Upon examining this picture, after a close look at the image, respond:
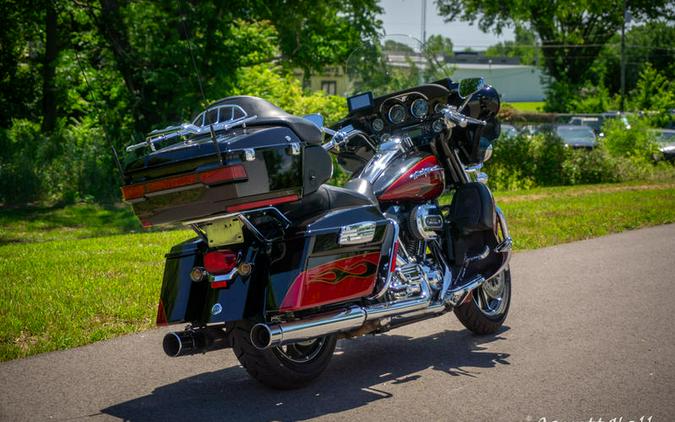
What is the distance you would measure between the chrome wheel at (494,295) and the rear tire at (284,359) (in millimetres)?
1787

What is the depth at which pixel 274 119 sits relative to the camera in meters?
5.32

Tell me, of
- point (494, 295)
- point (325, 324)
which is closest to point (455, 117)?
point (494, 295)

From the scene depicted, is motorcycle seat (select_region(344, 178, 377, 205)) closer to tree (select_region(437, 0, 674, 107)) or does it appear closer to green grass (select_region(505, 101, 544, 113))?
tree (select_region(437, 0, 674, 107))

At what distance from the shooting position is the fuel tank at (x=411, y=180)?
6.37 meters

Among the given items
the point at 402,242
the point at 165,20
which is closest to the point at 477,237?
the point at 402,242

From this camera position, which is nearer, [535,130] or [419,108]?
[419,108]

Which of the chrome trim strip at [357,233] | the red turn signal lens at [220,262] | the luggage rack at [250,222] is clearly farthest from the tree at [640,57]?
the red turn signal lens at [220,262]

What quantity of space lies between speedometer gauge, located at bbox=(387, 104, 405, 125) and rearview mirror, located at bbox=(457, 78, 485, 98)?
0.51 metres

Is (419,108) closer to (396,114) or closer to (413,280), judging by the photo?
(396,114)

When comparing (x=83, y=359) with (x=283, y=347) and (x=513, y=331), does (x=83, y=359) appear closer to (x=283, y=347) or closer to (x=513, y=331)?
(x=283, y=347)

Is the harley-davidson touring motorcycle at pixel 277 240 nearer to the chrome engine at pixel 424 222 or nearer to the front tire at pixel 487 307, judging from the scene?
the chrome engine at pixel 424 222

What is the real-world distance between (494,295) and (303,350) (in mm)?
2180

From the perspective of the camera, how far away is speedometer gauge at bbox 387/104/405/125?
6.96m

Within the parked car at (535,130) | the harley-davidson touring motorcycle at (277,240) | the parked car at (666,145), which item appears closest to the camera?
the harley-davidson touring motorcycle at (277,240)
